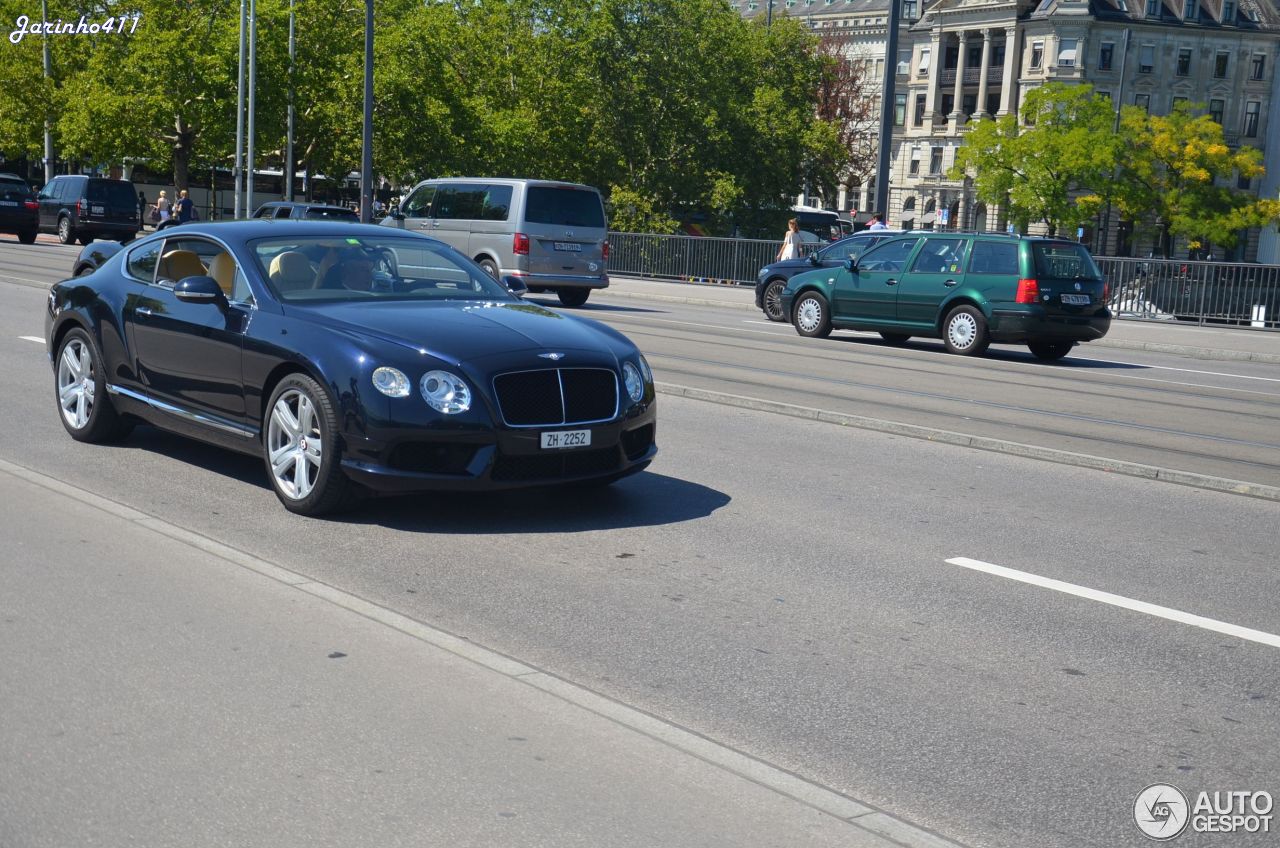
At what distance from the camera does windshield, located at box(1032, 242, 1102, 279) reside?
19.6 m

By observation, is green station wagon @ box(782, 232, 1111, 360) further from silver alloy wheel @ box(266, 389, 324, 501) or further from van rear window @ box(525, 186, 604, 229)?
silver alloy wheel @ box(266, 389, 324, 501)

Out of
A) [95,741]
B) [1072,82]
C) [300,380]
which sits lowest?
[95,741]

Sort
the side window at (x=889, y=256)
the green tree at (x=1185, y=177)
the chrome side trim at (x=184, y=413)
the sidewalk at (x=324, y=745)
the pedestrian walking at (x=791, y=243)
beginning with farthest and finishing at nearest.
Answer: the green tree at (x=1185, y=177) → the pedestrian walking at (x=791, y=243) → the side window at (x=889, y=256) → the chrome side trim at (x=184, y=413) → the sidewalk at (x=324, y=745)

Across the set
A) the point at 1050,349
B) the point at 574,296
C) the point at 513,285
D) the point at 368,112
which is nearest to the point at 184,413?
the point at 513,285

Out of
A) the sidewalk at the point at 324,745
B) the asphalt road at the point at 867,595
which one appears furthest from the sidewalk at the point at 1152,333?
the sidewalk at the point at 324,745

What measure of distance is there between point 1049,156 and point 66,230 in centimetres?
5250

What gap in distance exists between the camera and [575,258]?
25000mm

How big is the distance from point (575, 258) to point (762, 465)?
52.2 ft

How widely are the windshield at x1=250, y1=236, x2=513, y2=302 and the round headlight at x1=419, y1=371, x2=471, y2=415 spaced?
3.72 feet

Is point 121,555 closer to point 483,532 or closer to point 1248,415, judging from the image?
point 483,532

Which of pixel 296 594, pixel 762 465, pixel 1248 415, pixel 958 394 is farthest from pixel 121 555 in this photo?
pixel 1248 415

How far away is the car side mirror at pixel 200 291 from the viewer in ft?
25.9

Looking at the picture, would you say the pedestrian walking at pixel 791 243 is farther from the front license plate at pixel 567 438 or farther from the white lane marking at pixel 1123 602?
the white lane marking at pixel 1123 602

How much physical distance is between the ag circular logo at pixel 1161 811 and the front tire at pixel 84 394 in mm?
6798
